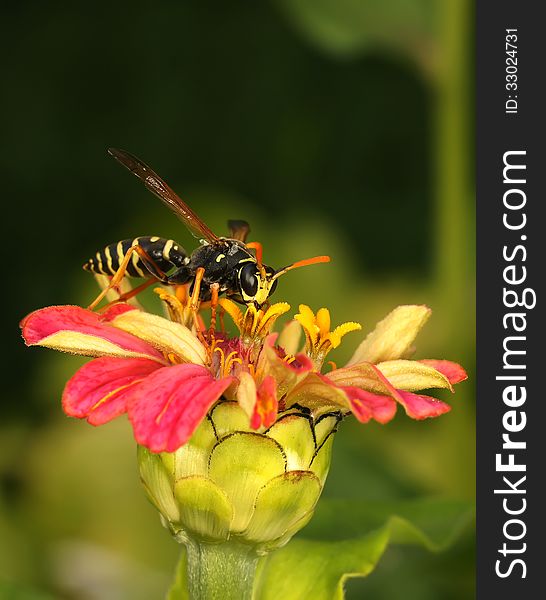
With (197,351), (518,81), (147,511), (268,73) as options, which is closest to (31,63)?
(268,73)

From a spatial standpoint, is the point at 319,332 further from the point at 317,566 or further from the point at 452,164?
the point at 452,164

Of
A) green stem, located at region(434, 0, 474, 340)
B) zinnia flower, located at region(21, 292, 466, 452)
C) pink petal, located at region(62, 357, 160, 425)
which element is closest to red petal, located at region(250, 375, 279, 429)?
zinnia flower, located at region(21, 292, 466, 452)

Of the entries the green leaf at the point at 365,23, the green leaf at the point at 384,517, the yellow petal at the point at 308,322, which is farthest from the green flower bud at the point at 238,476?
the green leaf at the point at 365,23

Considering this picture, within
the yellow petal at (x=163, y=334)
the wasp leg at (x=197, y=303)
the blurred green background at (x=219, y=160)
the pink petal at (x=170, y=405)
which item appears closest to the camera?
the pink petal at (x=170, y=405)

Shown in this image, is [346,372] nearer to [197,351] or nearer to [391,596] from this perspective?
[197,351]

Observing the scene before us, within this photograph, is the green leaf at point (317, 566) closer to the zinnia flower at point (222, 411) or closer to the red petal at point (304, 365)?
the zinnia flower at point (222, 411)

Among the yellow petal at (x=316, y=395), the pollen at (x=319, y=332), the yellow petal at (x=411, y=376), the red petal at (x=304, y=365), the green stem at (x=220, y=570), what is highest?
the pollen at (x=319, y=332)

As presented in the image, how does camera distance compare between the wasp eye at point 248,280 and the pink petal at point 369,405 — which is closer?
the pink petal at point 369,405
